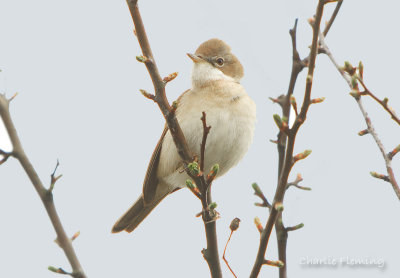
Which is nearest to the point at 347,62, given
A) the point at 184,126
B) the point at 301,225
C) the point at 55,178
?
the point at 301,225

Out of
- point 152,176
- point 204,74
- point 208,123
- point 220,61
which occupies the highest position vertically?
point 220,61

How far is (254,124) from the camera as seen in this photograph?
19.4 ft

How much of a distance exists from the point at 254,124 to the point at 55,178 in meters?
3.32

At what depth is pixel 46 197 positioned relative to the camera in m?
2.62

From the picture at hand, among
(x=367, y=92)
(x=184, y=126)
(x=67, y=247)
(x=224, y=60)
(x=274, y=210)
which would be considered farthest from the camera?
(x=224, y=60)

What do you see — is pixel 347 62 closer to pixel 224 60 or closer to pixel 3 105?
pixel 3 105

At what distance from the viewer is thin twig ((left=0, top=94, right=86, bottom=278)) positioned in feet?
8.52

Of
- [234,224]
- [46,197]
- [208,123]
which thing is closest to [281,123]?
[234,224]

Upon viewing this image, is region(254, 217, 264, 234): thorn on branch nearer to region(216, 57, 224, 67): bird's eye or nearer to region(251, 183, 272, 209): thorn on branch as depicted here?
region(251, 183, 272, 209): thorn on branch

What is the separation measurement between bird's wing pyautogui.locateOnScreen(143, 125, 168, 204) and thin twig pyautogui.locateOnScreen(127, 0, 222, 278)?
2.37 m

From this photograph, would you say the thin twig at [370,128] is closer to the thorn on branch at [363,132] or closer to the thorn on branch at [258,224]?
the thorn on branch at [363,132]

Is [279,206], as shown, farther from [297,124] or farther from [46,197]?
[46,197]

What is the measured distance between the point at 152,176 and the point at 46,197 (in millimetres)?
3619

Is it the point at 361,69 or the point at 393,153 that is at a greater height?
the point at 361,69
